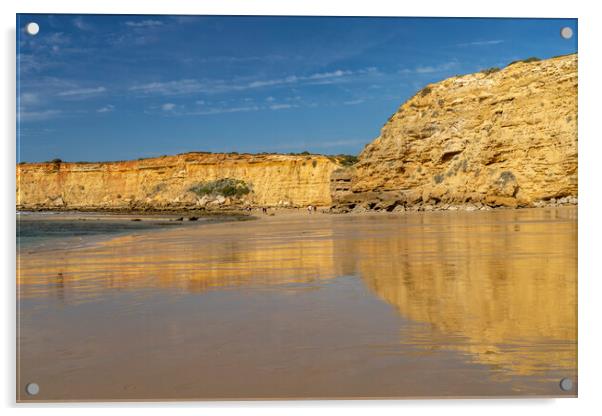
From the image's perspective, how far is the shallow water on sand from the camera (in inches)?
133

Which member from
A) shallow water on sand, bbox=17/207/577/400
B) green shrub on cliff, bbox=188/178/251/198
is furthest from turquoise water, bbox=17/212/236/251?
green shrub on cliff, bbox=188/178/251/198

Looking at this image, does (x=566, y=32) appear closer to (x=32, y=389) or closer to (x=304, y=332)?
(x=304, y=332)

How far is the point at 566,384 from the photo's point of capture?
3664 mm

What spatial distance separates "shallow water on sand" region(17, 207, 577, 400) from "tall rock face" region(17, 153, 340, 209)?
47.7 meters

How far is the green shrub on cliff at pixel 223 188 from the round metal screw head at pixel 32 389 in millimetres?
51279

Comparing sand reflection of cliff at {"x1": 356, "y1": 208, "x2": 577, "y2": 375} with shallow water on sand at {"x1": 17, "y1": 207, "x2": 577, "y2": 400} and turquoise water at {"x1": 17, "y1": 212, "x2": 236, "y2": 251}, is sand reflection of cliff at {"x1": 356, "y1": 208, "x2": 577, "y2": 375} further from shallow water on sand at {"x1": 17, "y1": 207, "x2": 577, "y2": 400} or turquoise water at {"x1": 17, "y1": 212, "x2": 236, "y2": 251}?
turquoise water at {"x1": 17, "y1": 212, "x2": 236, "y2": 251}

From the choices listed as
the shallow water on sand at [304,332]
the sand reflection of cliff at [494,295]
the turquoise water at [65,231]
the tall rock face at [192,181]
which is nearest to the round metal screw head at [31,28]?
the turquoise water at [65,231]

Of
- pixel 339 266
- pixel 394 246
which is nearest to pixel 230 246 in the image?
pixel 394 246

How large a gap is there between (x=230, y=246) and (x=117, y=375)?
21.9ft

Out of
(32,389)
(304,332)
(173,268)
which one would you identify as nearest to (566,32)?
(304,332)

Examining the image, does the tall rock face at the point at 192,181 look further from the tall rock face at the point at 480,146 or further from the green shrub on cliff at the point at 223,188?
the tall rock face at the point at 480,146

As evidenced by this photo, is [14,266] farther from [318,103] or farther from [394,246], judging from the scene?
[394,246]

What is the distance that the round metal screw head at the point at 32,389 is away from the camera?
3.75m

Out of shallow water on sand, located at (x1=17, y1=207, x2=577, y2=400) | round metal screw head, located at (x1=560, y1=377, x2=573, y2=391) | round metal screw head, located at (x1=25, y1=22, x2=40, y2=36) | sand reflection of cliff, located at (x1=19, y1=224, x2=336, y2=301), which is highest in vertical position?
round metal screw head, located at (x1=25, y1=22, x2=40, y2=36)
